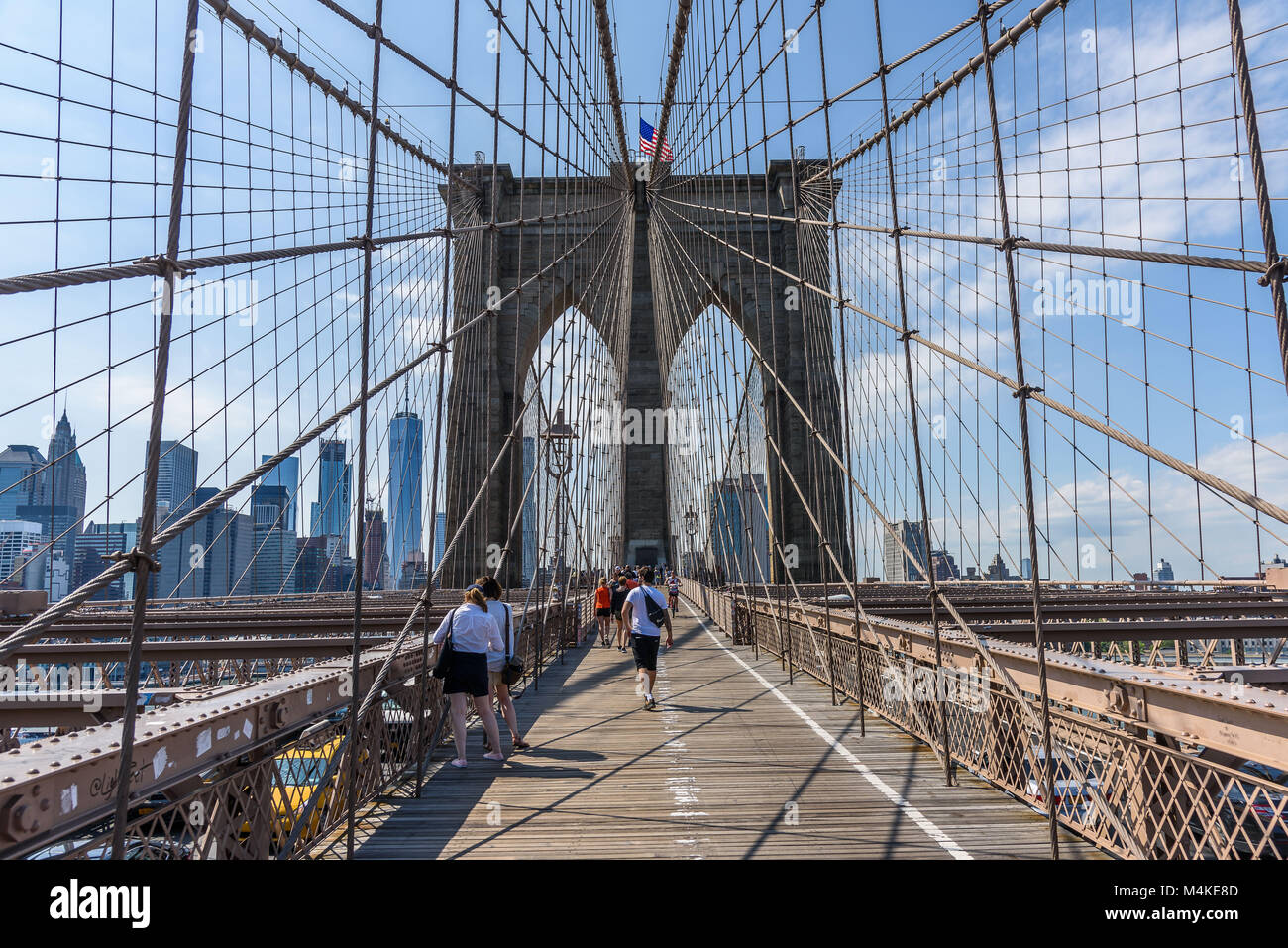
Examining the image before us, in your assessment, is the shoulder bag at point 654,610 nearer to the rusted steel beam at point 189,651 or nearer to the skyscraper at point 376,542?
the rusted steel beam at point 189,651

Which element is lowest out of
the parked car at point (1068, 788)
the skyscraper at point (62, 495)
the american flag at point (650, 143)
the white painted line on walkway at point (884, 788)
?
the white painted line on walkway at point (884, 788)

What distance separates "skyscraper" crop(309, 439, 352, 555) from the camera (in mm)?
17677

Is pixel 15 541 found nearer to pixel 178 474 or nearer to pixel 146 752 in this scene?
pixel 178 474

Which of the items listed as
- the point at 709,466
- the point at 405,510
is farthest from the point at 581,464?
the point at 405,510

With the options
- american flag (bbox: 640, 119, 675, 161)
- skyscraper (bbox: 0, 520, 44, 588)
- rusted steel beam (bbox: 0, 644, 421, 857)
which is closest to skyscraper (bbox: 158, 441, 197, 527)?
skyscraper (bbox: 0, 520, 44, 588)

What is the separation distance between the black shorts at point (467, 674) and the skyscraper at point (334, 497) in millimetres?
13183

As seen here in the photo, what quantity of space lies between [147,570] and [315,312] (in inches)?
581

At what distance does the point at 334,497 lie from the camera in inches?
787

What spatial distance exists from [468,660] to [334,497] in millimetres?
16572

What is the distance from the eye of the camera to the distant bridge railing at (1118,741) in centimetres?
257

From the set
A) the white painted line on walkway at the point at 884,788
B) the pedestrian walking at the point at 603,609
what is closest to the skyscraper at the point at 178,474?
the pedestrian walking at the point at 603,609
